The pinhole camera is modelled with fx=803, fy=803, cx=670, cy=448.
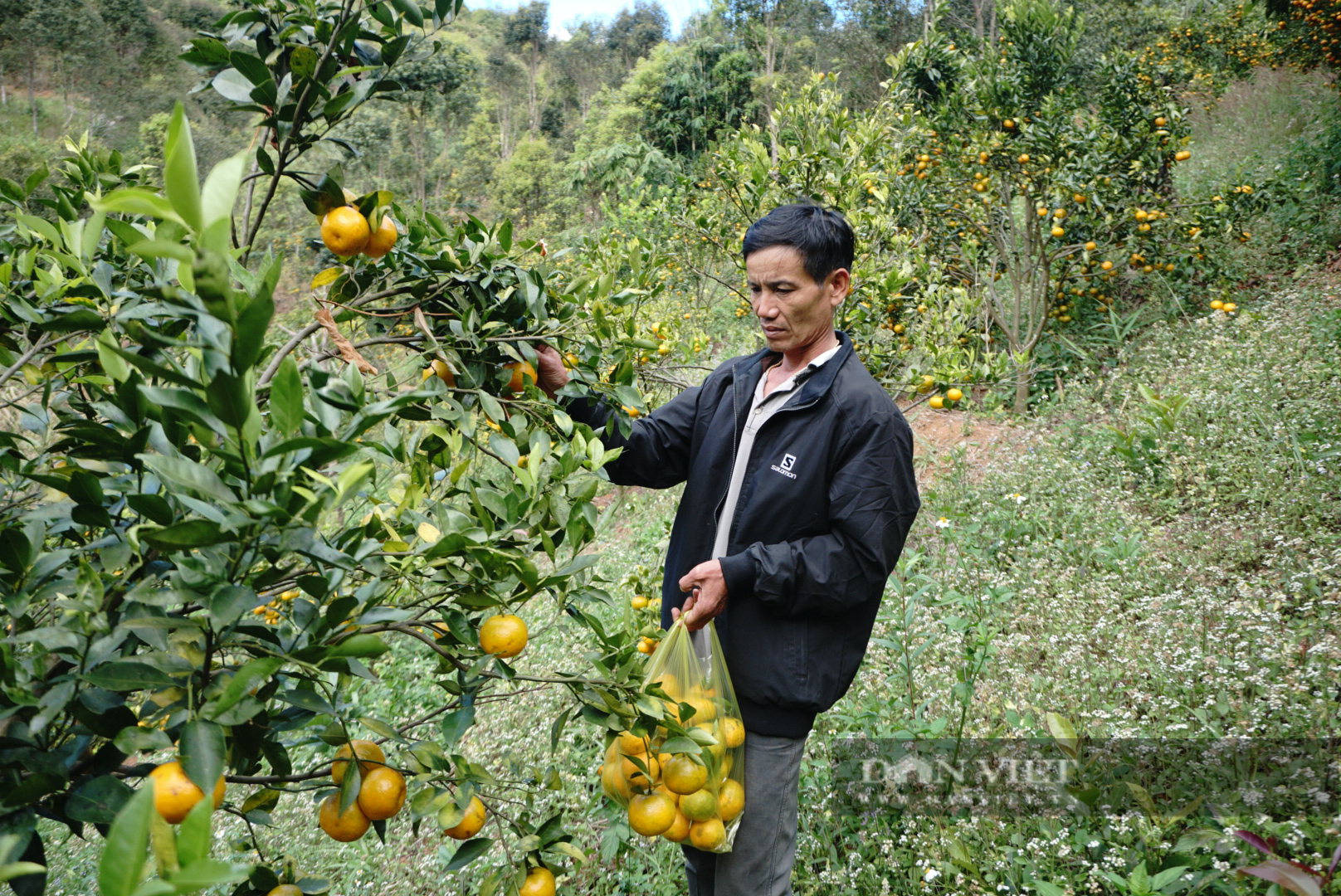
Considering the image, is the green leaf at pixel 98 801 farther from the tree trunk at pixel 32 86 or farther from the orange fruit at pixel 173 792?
the tree trunk at pixel 32 86

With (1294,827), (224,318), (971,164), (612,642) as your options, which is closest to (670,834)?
(612,642)

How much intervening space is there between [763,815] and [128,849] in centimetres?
136

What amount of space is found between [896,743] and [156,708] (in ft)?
7.08

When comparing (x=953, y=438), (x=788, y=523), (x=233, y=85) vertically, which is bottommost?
(x=953, y=438)

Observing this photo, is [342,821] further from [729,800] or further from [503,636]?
[729,800]

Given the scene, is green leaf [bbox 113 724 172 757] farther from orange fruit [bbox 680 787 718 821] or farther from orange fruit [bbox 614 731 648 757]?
orange fruit [bbox 680 787 718 821]

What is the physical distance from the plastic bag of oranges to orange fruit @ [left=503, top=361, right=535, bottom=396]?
526 millimetres

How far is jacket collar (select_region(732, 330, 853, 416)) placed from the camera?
167cm

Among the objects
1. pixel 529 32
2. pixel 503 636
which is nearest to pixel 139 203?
pixel 503 636

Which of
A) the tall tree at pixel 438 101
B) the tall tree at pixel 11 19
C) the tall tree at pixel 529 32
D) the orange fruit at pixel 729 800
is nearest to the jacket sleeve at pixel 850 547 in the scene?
the orange fruit at pixel 729 800

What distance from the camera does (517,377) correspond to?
135 cm

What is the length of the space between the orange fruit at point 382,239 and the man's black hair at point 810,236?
31.9 inches

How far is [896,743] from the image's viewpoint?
2473 mm

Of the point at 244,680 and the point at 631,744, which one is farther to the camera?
the point at 631,744
